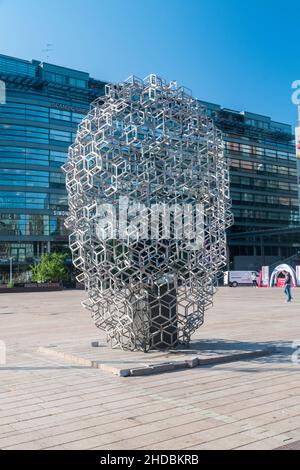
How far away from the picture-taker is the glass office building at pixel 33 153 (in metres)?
67.3

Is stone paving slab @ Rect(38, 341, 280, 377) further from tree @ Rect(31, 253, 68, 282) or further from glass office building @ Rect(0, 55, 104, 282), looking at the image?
glass office building @ Rect(0, 55, 104, 282)

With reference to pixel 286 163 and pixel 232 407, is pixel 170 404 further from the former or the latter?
pixel 286 163

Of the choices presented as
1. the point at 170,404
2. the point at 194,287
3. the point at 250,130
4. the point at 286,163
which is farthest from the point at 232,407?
the point at 286,163

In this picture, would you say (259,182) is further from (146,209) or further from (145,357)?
(145,357)

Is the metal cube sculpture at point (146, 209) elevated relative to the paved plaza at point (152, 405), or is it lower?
elevated

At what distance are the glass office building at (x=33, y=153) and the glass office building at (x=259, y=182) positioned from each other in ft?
86.2

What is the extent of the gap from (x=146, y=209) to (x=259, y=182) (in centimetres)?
8425

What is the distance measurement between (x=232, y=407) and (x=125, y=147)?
5.01 meters

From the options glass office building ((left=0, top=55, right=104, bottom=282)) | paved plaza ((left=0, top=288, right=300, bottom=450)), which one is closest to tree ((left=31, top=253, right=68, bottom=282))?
glass office building ((left=0, top=55, right=104, bottom=282))

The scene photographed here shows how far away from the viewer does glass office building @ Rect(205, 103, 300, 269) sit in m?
86.7

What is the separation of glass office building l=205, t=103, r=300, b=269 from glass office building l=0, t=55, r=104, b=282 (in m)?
26.3

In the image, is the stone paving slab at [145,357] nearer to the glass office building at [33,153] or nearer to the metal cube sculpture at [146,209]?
the metal cube sculpture at [146,209]

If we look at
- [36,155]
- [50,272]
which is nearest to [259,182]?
[36,155]

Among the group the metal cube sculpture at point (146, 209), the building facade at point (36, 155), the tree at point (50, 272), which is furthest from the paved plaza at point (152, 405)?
the building facade at point (36, 155)
